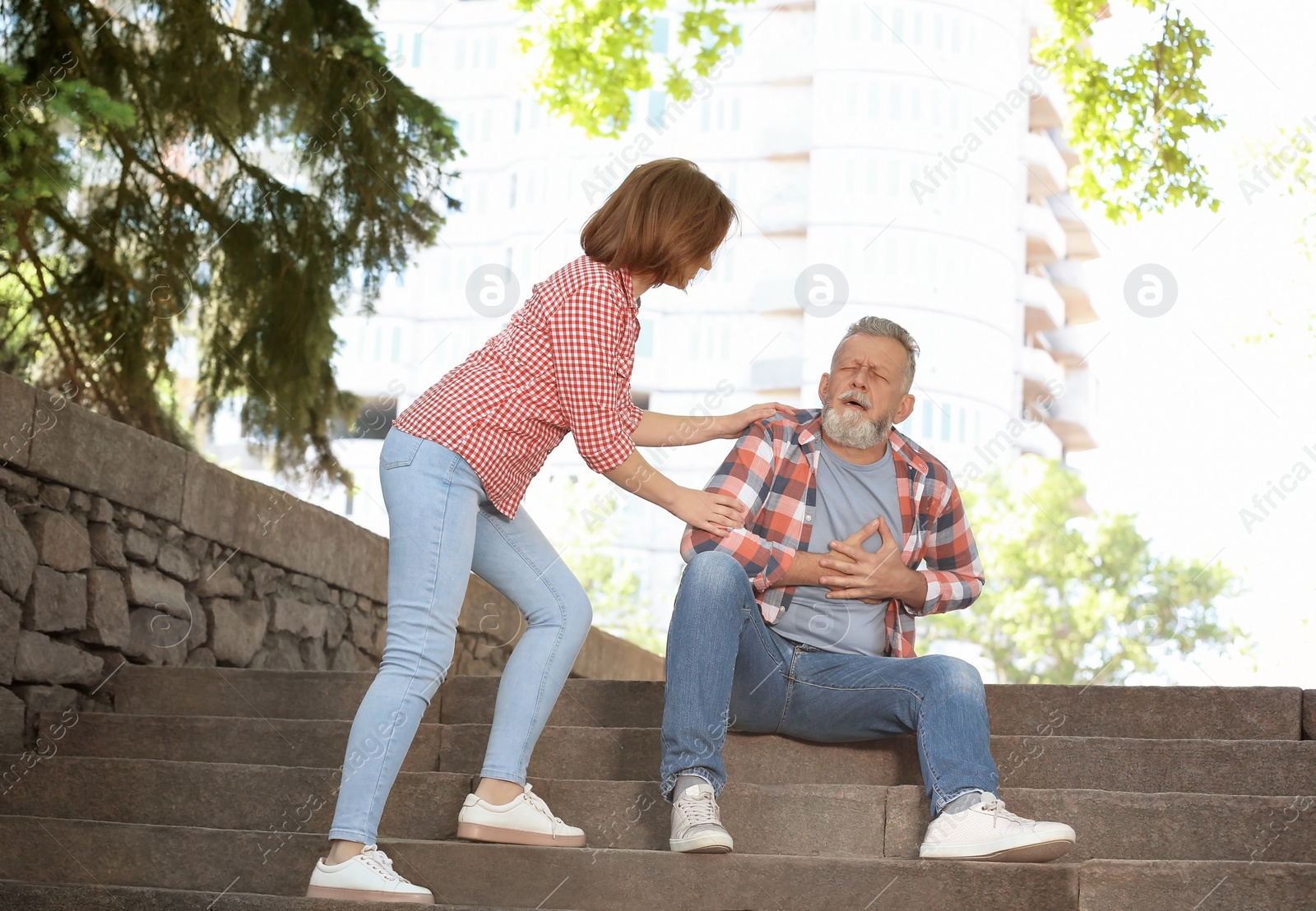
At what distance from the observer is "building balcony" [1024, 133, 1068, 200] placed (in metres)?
45.6

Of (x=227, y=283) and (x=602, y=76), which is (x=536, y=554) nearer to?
(x=227, y=283)

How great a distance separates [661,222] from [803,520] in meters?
0.89

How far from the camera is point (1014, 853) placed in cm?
264

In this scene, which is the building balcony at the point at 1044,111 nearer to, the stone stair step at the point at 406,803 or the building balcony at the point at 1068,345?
the building balcony at the point at 1068,345

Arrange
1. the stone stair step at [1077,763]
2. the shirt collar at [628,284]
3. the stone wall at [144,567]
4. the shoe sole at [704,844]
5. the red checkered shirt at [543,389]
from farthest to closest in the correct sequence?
the stone wall at [144,567] → the stone stair step at [1077,763] → the shirt collar at [628,284] → the red checkered shirt at [543,389] → the shoe sole at [704,844]

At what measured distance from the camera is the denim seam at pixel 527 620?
9.67 feet

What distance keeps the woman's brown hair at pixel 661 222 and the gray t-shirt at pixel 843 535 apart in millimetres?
769

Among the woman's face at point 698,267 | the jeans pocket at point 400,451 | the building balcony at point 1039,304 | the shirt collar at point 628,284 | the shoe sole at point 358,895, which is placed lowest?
the shoe sole at point 358,895

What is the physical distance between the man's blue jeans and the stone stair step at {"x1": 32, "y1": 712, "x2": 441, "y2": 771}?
3.57 feet

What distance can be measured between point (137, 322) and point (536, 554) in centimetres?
379

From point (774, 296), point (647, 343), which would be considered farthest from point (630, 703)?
point (647, 343)

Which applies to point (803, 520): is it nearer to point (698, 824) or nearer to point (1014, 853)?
point (698, 824)

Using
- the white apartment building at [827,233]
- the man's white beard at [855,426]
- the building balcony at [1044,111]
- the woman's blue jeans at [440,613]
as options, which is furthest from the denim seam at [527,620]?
the building balcony at [1044,111]

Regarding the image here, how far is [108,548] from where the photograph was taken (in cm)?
433
